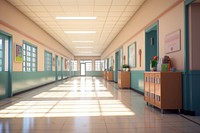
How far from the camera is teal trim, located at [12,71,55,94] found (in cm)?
863

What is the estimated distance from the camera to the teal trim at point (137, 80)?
8908 mm

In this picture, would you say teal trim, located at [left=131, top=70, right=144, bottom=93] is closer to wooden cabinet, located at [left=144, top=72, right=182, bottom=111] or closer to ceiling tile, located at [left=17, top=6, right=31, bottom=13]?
wooden cabinet, located at [left=144, top=72, right=182, bottom=111]

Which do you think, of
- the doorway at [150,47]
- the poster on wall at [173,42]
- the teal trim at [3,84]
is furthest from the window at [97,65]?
the poster on wall at [173,42]

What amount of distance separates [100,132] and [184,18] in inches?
125

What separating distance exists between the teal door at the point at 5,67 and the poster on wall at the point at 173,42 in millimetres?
5507

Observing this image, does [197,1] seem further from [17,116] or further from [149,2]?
[17,116]

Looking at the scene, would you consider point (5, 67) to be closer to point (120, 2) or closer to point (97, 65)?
point (120, 2)

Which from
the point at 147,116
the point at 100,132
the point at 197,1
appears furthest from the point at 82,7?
the point at 100,132

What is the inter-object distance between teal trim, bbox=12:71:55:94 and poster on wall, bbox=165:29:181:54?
19.3 feet

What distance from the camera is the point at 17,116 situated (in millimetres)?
4672

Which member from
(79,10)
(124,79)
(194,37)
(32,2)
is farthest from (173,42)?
(124,79)

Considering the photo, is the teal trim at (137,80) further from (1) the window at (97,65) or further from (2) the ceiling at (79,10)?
(1) the window at (97,65)

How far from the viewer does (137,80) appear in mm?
9711

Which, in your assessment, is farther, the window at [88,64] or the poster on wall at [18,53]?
the window at [88,64]
